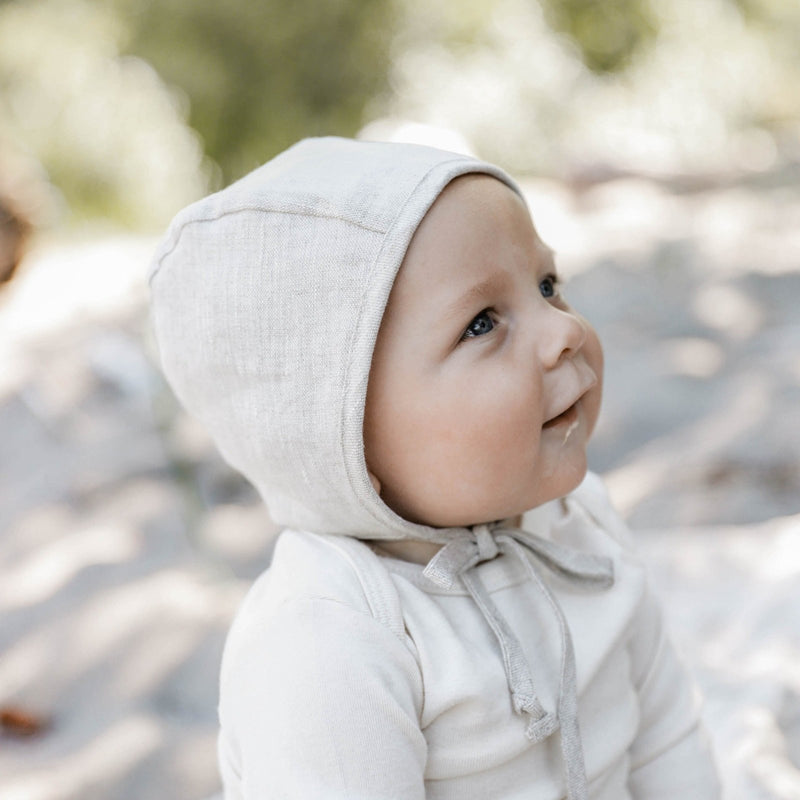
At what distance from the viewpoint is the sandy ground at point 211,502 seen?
1.82 metres

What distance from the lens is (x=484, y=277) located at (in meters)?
1.08

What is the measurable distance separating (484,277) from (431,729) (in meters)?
0.48

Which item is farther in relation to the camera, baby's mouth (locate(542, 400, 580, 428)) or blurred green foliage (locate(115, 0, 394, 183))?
blurred green foliage (locate(115, 0, 394, 183))

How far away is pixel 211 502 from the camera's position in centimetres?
275

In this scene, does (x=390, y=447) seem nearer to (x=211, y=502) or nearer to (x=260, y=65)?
(x=211, y=502)

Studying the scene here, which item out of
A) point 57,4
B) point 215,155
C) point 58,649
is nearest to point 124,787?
point 58,649

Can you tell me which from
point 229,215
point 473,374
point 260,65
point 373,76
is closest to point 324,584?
point 473,374

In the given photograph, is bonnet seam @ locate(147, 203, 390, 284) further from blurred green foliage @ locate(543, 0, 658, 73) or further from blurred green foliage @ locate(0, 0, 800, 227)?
blurred green foliage @ locate(543, 0, 658, 73)

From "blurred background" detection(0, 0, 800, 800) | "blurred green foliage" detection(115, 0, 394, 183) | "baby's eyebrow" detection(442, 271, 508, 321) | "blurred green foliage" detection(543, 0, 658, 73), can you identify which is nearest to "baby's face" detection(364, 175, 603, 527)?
"baby's eyebrow" detection(442, 271, 508, 321)

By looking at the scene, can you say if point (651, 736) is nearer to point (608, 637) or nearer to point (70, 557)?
point (608, 637)

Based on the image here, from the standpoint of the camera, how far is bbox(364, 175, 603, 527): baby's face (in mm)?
1066

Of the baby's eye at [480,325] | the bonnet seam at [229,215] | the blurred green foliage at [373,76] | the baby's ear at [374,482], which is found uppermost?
the bonnet seam at [229,215]

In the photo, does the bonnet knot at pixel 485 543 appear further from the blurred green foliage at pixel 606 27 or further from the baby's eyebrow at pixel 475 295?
the blurred green foliage at pixel 606 27

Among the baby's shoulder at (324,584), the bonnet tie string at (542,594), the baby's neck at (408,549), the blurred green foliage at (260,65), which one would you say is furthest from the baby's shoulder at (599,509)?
the blurred green foliage at (260,65)
